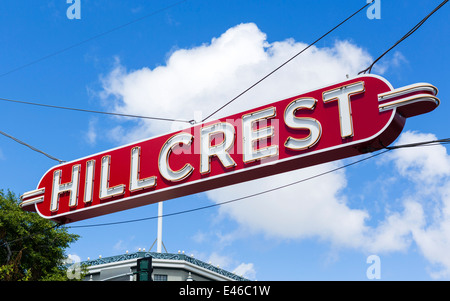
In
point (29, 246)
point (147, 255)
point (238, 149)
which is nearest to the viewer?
point (238, 149)

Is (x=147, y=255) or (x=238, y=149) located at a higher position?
(x=147, y=255)

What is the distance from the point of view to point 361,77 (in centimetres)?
1205

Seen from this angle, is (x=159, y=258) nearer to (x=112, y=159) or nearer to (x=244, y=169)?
(x=112, y=159)

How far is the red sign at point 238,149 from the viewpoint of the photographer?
38.3 feet

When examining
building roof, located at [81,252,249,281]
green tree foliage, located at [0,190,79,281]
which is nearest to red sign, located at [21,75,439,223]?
green tree foliage, located at [0,190,79,281]

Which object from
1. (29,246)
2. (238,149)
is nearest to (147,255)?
(29,246)

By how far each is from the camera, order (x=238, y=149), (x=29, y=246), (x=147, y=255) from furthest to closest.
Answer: (x=147, y=255), (x=29, y=246), (x=238, y=149)

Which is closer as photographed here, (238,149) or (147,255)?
(238,149)

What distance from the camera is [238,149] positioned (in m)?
13.1

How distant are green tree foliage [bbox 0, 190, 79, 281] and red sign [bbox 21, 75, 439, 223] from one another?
1974cm

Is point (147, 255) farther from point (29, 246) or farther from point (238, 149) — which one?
point (238, 149)

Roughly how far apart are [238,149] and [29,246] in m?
26.0

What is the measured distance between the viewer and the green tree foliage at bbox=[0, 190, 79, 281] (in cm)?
3422
